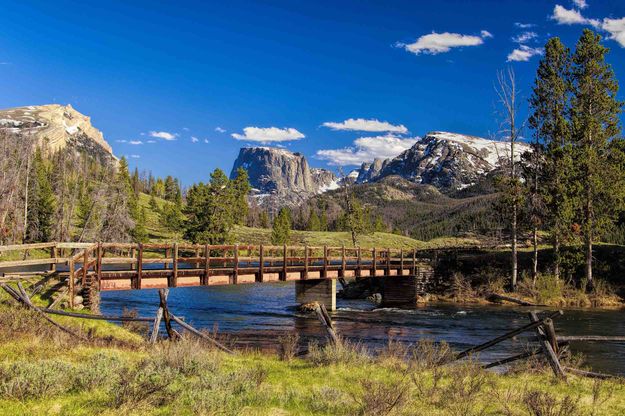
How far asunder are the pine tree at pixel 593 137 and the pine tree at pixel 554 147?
847 mm

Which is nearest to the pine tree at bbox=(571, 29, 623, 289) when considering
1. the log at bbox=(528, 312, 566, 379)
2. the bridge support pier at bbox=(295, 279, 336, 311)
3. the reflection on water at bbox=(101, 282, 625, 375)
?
the reflection on water at bbox=(101, 282, 625, 375)

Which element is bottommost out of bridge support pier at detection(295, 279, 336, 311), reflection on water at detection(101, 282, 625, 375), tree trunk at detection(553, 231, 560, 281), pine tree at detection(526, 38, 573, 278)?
reflection on water at detection(101, 282, 625, 375)

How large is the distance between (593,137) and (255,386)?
38.2m

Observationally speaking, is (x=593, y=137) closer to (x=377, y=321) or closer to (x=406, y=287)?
(x=406, y=287)

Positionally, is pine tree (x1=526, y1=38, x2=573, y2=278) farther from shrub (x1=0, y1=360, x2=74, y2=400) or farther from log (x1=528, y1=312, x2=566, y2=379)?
shrub (x1=0, y1=360, x2=74, y2=400)

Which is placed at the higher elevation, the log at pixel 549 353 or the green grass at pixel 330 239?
the green grass at pixel 330 239

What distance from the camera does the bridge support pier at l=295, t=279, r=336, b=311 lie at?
34.3m

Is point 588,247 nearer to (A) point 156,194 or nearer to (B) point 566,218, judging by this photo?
(B) point 566,218

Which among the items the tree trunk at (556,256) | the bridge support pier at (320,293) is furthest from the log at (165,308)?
the tree trunk at (556,256)

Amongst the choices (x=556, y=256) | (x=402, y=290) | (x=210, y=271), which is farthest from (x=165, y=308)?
(x=556, y=256)

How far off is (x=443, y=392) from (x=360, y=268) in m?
27.7

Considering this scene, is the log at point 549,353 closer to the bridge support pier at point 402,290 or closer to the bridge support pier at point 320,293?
the bridge support pier at point 320,293

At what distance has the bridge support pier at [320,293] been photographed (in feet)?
113

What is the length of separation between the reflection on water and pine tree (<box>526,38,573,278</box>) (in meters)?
7.29
